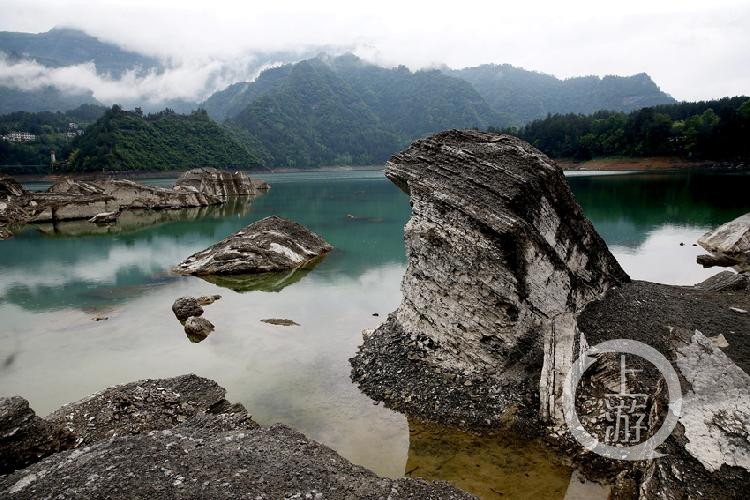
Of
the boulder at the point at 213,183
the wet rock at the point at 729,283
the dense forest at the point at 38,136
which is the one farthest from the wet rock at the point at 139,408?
the dense forest at the point at 38,136

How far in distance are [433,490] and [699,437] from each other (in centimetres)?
431

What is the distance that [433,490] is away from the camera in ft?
22.3

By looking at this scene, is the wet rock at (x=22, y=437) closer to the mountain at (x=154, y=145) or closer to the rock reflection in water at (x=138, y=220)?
the rock reflection in water at (x=138, y=220)

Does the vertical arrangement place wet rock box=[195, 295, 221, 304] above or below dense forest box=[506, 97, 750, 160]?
below

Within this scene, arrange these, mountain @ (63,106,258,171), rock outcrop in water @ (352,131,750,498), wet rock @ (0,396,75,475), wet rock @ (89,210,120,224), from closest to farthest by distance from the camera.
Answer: wet rock @ (0,396,75,475), rock outcrop in water @ (352,131,750,498), wet rock @ (89,210,120,224), mountain @ (63,106,258,171)

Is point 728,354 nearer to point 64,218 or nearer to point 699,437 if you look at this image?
point 699,437

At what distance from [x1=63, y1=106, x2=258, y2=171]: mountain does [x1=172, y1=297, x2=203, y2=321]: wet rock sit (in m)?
89.7

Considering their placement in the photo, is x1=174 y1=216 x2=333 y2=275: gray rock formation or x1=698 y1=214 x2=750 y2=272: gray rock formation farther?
x1=174 y1=216 x2=333 y2=275: gray rock formation

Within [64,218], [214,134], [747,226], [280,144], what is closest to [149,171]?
[214,134]

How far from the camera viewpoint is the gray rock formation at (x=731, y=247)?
2283 centimetres

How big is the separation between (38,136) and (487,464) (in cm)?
15371

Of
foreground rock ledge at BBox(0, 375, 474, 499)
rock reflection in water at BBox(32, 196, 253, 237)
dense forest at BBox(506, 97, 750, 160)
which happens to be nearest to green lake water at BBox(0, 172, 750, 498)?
rock reflection in water at BBox(32, 196, 253, 237)

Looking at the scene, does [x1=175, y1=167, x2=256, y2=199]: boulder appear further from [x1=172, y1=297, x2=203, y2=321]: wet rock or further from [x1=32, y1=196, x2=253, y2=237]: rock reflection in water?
[x1=172, y1=297, x2=203, y2=321]: wet rock

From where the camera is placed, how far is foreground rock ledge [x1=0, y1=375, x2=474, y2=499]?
20.6ft
